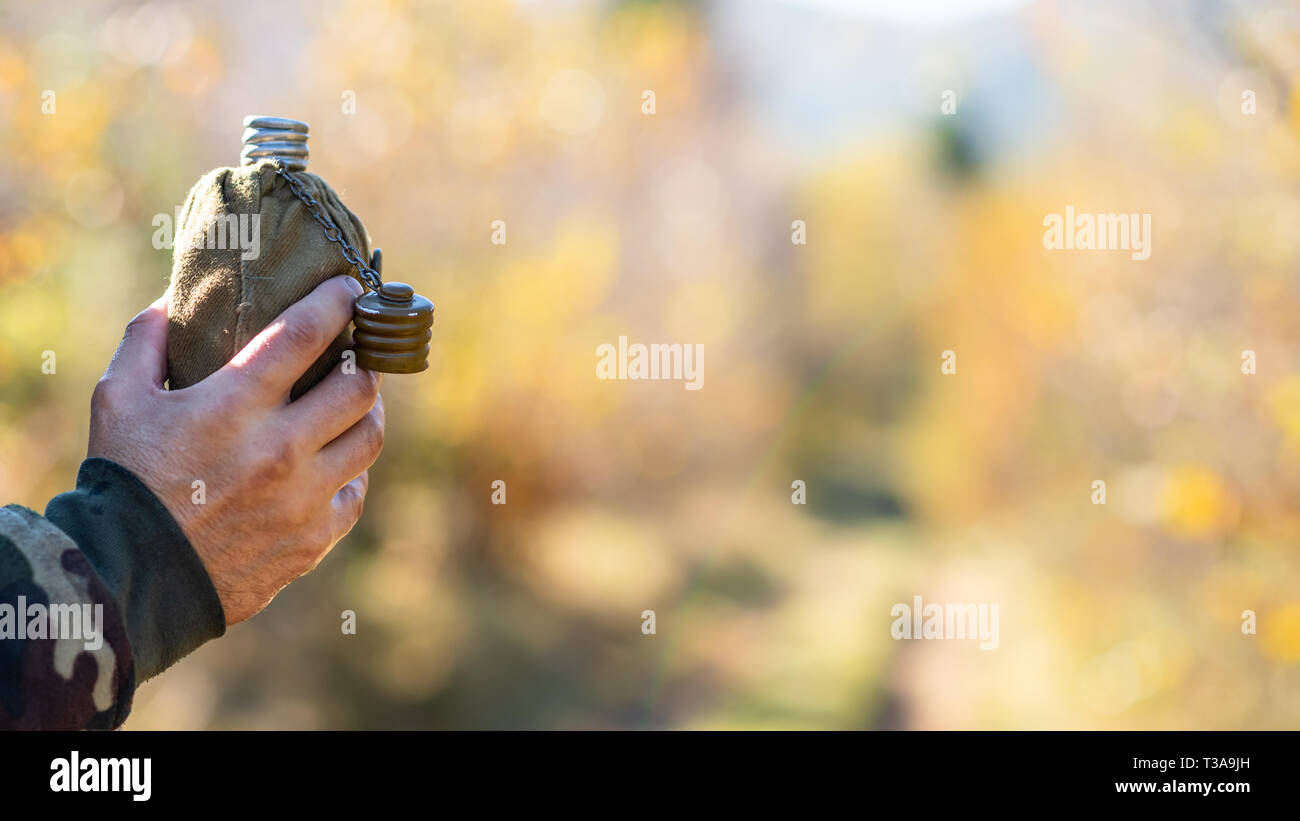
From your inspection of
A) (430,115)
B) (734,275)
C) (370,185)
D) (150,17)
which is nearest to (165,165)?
(150,17)

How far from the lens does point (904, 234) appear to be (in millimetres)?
18016

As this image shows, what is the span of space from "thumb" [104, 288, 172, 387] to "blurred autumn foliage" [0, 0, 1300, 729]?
132 inches

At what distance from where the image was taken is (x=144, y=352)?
4.37 feet

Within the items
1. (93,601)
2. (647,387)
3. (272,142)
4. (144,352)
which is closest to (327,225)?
(272,142)

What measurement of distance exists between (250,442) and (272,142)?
0.52m

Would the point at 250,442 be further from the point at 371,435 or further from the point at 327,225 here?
the point at 327,225

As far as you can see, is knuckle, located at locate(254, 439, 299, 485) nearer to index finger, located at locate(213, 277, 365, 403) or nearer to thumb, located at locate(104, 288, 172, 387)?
index finger, located at locate(213, 277, 365, 403)

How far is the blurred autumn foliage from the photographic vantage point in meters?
4.27

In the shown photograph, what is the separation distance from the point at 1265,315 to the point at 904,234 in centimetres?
1421

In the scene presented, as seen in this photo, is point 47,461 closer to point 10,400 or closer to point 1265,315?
point 10,400

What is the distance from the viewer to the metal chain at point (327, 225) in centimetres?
138

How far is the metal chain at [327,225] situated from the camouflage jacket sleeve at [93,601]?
0.45m

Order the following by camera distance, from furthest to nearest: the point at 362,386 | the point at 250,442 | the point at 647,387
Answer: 1. the point at 647,387
2. the point at 362,386
3. the point at 250,442

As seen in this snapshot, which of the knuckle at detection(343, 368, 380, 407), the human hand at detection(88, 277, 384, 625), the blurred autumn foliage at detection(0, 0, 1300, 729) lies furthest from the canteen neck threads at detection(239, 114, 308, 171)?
the blurred autumn foliage at detection(0, 0, 1300, 729)
